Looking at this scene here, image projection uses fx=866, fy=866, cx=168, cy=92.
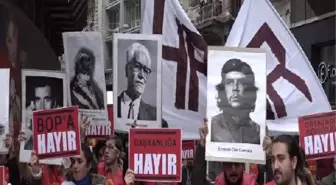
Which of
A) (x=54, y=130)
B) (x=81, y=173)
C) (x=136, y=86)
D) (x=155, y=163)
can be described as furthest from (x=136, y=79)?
(x=81, y=173)

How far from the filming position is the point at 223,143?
6406mm

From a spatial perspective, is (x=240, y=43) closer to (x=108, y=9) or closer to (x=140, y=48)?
(x=140, y=48)

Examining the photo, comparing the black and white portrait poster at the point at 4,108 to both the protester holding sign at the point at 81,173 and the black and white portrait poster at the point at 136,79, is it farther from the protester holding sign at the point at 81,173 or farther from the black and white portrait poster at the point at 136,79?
the protester holding sign at the point at 81,173

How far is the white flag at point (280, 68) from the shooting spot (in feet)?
25.1

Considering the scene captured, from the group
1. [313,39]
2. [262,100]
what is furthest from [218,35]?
[262,100]

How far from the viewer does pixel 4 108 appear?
24.5 ft

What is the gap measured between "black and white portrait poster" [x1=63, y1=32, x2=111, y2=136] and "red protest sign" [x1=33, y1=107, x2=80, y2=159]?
57.9 inches

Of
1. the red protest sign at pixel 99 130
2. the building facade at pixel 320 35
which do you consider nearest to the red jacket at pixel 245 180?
the red protest sign at pixel 99 130

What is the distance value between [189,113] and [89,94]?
47.1 inches

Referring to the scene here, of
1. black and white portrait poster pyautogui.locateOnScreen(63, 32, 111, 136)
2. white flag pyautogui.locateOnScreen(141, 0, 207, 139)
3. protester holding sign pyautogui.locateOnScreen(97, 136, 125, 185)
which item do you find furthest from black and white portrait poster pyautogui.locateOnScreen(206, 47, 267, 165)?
black and white portrait poster pyautogui.locateOnScreen(63, 32, 111, 136)

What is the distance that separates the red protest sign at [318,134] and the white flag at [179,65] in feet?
4.51

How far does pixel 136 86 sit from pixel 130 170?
6.22 feet

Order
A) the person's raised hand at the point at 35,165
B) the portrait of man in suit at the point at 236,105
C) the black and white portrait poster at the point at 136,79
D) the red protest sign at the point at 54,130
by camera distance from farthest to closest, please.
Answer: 1. the black and white portrait poster at the point at 136,79
2. the red protest sign at the point at 54,130
3. the person's raised hand at the point at 35,165
4. the portrait of man in suit at the point at 236,105

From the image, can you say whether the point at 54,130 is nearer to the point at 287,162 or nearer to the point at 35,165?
the point at 35,165
